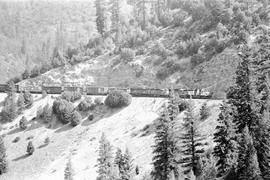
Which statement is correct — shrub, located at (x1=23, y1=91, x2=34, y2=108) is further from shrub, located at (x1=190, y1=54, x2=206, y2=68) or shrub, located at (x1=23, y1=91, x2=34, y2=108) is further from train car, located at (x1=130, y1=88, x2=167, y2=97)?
shrub, located at (x1=190, y1=54, x2=206, y2=68)

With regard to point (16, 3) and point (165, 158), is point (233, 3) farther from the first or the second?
point (16, 3)

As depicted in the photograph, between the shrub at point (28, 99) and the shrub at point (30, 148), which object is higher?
the shrub at point (28, 99)

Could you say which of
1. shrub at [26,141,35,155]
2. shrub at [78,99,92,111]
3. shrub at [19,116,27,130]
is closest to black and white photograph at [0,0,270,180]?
shrub at [26,141,35,155]

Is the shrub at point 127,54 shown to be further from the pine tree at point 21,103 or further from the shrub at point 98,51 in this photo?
the pine tree at point 21,103

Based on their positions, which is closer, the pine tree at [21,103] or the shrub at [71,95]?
the shrub at [71,95]

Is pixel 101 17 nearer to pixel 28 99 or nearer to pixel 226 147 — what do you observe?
pixel 28 99

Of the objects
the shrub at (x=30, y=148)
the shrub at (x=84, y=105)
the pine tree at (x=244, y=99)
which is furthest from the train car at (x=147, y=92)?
the pine tree at (x=244, y=99)

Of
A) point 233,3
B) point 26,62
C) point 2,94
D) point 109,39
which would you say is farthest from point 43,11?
point 233,3
